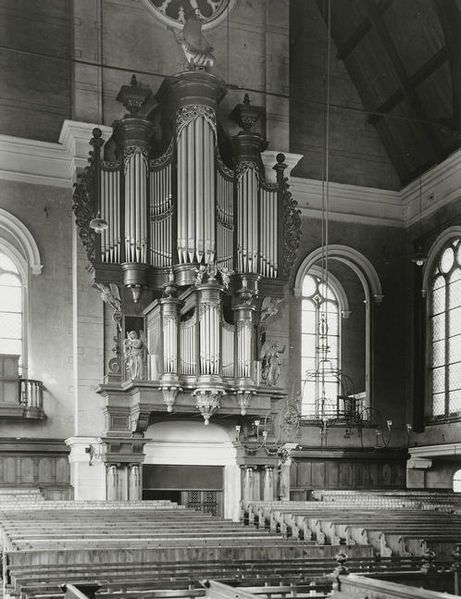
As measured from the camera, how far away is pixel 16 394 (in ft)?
60.3

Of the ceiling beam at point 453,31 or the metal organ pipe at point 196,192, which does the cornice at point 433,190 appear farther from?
the metal organ pipe at point 196,192

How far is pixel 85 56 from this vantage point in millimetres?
19641

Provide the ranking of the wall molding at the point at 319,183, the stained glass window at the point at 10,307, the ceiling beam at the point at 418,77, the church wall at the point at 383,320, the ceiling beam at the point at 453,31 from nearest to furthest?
1. the ceiling beam at the point at 453,31
2. the wall molding at the point at 319,183
3. the stained glass window at the point at 10,307
4. the ceiling beam at the point at 418,77
5. the church wall at the point at 383,320

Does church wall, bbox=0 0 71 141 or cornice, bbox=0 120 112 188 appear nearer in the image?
cornice, bbox=0 120 112 188

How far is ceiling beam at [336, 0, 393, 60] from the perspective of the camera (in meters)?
21.4

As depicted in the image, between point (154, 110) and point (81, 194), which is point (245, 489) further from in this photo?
point (154, 110)

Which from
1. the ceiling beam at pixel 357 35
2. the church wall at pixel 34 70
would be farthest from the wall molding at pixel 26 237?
the ceiling beam at pixel 357 35

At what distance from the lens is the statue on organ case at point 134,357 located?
17.9 metres

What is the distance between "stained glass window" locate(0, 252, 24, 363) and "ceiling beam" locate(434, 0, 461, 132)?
1116cm

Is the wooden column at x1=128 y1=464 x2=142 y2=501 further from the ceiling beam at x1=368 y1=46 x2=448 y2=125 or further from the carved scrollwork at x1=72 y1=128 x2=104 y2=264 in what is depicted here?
the ceiling beam at x1=368 y1=46 x2=448 y2=125

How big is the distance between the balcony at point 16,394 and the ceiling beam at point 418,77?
11.2 metres

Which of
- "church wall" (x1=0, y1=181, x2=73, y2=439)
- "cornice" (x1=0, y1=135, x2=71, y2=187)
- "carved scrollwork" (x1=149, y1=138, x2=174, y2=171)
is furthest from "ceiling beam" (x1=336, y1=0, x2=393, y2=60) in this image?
"church wall" (x1=0, y1=181, x2=73, y2=439)

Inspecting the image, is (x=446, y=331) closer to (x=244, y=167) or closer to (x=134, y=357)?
(x=244, y=167)

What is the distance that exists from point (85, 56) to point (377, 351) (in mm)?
10347
